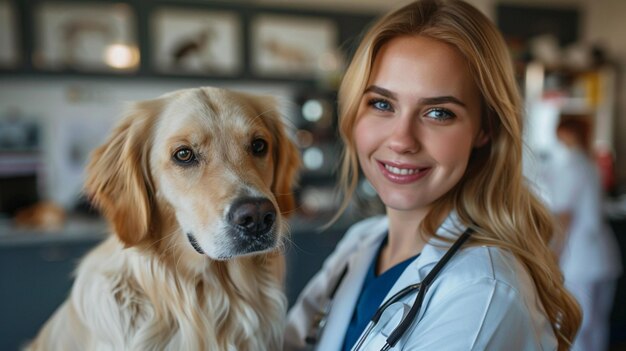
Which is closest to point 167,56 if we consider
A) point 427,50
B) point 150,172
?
point 150,172

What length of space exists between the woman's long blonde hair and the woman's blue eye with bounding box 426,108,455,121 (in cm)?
9

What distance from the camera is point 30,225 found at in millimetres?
3543

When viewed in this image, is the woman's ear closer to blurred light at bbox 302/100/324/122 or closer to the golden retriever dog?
the golden retriever dog

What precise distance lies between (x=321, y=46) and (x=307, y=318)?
3724mm

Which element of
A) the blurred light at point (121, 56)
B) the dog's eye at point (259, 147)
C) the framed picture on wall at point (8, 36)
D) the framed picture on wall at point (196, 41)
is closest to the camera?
the dog's eye at point (259, 147)

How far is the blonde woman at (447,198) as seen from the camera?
929 mm

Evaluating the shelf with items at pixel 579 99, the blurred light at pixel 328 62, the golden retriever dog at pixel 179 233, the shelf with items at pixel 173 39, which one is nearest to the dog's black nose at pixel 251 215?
the golden retriever dog at pixel 179 233

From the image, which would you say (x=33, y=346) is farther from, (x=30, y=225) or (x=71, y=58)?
(x=71, y=58)

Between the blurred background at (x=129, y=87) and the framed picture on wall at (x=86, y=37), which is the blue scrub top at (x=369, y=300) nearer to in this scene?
the blurred background at (x=129, y=87)

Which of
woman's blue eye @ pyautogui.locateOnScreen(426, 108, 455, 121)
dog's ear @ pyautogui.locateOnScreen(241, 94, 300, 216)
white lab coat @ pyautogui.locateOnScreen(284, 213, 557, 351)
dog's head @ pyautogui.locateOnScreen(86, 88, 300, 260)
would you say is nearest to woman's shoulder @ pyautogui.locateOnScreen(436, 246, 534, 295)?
white lab coat @ pyautogui.locateOnScreen(284, 213, 557, 351)

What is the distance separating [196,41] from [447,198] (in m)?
3.55

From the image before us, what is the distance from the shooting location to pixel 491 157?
3.85 feet

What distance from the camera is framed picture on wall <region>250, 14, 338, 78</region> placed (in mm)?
4496

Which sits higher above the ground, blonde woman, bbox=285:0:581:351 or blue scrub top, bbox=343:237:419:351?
blonde woman, bbox=285:0:581:351
